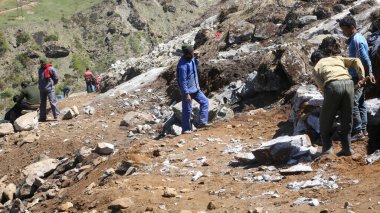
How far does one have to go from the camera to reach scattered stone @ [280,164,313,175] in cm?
602

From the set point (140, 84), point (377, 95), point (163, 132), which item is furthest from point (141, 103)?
point (377, 95)

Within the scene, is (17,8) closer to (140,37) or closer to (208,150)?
(140,37)

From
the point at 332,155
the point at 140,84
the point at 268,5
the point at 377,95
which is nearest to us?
the point at 332,155

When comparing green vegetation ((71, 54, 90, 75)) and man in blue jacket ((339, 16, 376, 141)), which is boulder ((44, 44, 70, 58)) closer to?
green vegetation ((71, 54, 90, 75))

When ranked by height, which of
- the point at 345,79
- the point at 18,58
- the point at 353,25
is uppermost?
the point at 353,25

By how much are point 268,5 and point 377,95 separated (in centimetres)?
929

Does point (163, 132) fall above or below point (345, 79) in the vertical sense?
below

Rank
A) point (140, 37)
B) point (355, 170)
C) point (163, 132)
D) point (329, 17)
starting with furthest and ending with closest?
point (140, 37), point (329, 17), point (163, 132), point (355, 170)

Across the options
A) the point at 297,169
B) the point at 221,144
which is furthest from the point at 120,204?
the point at 221,144

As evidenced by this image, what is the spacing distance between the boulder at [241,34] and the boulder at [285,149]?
8.19 m

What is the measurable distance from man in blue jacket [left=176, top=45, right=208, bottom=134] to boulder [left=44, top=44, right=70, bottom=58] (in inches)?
2820

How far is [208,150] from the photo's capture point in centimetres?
799

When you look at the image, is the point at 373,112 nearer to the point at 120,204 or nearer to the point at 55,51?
the point at 120,204

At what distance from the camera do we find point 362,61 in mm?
6496
